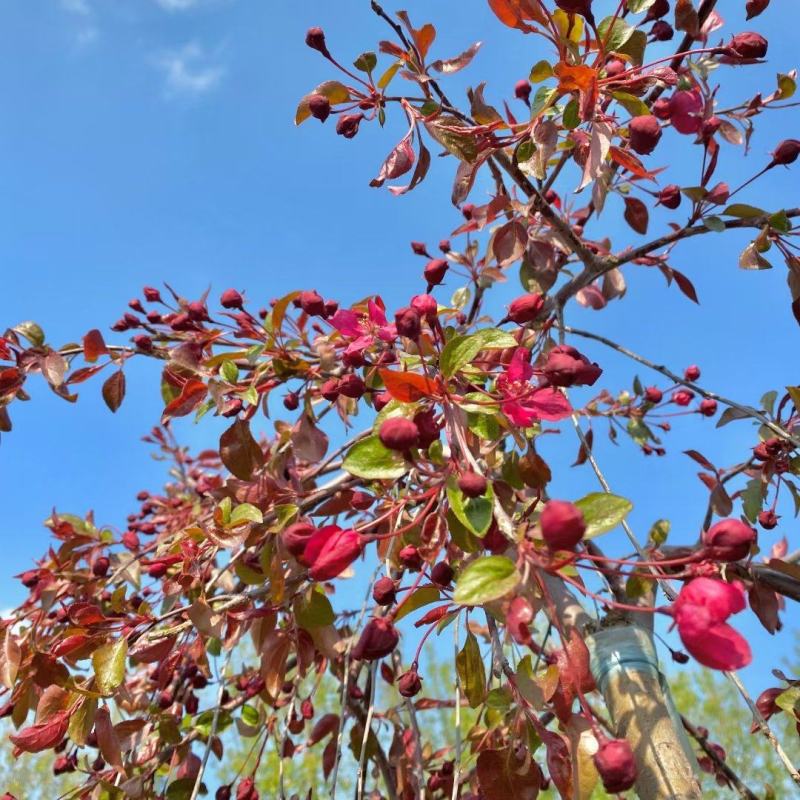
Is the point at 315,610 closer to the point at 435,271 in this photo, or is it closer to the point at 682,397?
the point at 435,271

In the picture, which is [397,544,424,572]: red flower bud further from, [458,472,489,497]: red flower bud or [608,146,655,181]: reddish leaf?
[608,146,655,181]: reddish leaf

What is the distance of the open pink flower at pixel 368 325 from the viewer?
1232mm

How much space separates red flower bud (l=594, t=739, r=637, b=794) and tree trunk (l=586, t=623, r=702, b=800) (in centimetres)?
53

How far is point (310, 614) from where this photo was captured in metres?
1.21

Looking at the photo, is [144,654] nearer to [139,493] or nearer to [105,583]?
[105,583]

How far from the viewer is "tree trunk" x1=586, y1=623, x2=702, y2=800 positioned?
3.65ft

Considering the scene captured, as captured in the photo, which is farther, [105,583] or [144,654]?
[105,583]

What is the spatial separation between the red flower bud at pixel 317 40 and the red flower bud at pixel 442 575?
1009 millimetres

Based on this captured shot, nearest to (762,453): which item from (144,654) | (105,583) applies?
(144,654)

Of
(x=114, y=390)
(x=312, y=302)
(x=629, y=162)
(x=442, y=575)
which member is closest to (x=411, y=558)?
(x=442, y=575)

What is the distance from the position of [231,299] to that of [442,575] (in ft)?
2.62

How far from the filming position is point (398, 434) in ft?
2.62

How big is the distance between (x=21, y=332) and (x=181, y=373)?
1.40 ft

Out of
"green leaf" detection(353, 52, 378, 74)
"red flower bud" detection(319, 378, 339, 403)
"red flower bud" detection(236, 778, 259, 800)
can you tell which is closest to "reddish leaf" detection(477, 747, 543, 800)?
"red flower bud" detection(319, 378, 339, 403)
